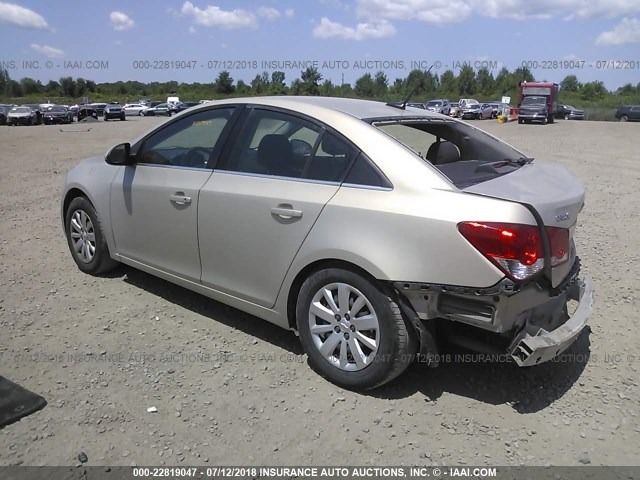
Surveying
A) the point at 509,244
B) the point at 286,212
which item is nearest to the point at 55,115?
the point at 286,212

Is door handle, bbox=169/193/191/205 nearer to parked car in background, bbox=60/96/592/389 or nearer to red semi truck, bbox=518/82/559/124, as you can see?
parked car in background, bbox=60/96/592/389

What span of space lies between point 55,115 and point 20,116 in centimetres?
233

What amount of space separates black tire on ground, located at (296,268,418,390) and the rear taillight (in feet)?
1.90

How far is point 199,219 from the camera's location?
12.7 ft

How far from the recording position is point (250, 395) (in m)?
3.33

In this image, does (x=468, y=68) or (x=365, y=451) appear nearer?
(x=365, y=451)

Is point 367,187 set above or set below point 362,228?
above

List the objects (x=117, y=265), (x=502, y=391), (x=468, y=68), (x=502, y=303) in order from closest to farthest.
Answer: (x=502, y=303) → (x=502, y=391) → (x=117, y=265) → (x=468, y=68)

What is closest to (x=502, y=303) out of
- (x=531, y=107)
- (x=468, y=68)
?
Result: (x=531, y=107)

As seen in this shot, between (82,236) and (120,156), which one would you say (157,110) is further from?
(120,156)

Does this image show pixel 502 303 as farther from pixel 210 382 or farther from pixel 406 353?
pixel 210 382

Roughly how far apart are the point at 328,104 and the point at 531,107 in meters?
41.9

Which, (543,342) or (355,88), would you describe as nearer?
(543,342)

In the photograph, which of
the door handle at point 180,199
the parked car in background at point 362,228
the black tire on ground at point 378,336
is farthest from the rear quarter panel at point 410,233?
the door handle at point 180,199
